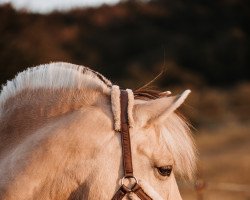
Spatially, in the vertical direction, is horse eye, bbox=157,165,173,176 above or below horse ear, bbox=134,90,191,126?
below

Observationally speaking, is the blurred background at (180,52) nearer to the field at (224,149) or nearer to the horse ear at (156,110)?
the field at (224,149)

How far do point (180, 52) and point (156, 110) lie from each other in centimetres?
4224

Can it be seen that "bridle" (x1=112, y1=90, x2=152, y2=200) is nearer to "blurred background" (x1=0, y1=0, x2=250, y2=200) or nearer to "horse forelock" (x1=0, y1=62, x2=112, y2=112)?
"horse forelock" (x1=0, y1=62, x2=112, y2=112)

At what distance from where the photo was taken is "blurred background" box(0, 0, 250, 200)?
8297 millimetres

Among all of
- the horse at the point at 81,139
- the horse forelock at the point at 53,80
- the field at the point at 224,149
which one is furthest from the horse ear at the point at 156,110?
the field at the point at 224,149

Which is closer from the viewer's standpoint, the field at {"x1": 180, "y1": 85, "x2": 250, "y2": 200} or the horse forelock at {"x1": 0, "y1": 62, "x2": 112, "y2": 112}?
the horse forelock at {"x1": 0, "y1": 62, "x2": 112, "y2": 112}

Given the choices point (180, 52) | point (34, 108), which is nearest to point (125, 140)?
point (34, 108)

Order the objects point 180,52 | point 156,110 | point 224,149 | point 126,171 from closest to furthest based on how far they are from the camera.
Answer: point 126,171 < point 156,110 < point 224,149 < point 180,52

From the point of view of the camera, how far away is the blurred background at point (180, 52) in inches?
327

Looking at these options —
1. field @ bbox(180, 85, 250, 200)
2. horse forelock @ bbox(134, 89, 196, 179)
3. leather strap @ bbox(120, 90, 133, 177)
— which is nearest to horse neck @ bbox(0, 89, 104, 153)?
leather strap @ bbox(120, 90, 133, 177)

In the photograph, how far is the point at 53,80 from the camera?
242cm

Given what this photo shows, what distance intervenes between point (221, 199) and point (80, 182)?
29.7 ft

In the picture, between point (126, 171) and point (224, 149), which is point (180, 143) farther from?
point (224, 149)

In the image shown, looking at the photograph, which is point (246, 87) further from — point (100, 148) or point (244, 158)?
point (100, 148)
